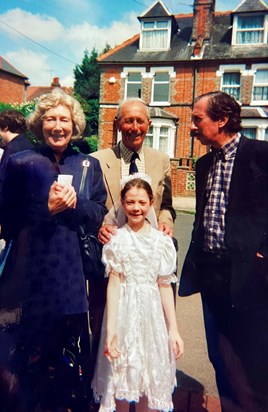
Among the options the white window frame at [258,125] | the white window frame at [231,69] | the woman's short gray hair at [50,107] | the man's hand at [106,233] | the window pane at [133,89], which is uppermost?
the white window frame at [231,69]

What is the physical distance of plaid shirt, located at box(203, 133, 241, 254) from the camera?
236 centimetres

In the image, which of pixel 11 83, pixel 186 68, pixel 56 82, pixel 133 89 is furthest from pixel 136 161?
pixel 11 83

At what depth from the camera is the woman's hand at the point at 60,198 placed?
2086 mm

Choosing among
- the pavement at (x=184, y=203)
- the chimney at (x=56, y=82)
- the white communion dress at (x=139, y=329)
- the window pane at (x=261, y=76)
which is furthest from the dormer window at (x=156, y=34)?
the white communion dress at (x=139, y=329)

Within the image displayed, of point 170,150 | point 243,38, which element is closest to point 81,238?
point 170,150

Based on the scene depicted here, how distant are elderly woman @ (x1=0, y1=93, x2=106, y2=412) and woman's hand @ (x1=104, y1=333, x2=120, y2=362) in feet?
0.82

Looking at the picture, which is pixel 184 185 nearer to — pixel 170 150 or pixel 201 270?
pixel 170 150

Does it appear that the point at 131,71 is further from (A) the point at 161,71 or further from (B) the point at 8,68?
(B) the point at 8,68

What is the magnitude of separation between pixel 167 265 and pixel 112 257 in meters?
0.37

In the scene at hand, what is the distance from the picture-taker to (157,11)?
22172mm

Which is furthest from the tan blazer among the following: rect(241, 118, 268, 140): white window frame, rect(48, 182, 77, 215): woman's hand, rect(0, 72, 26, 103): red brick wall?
rect(0, 72, 26, 103): red brick wall

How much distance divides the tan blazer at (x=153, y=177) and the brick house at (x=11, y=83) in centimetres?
3823

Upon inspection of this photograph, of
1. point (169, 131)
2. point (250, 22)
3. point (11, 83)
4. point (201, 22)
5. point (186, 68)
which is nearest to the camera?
point (250, 22)

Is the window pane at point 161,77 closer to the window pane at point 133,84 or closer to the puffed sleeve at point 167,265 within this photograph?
the window pane at point 133,84
